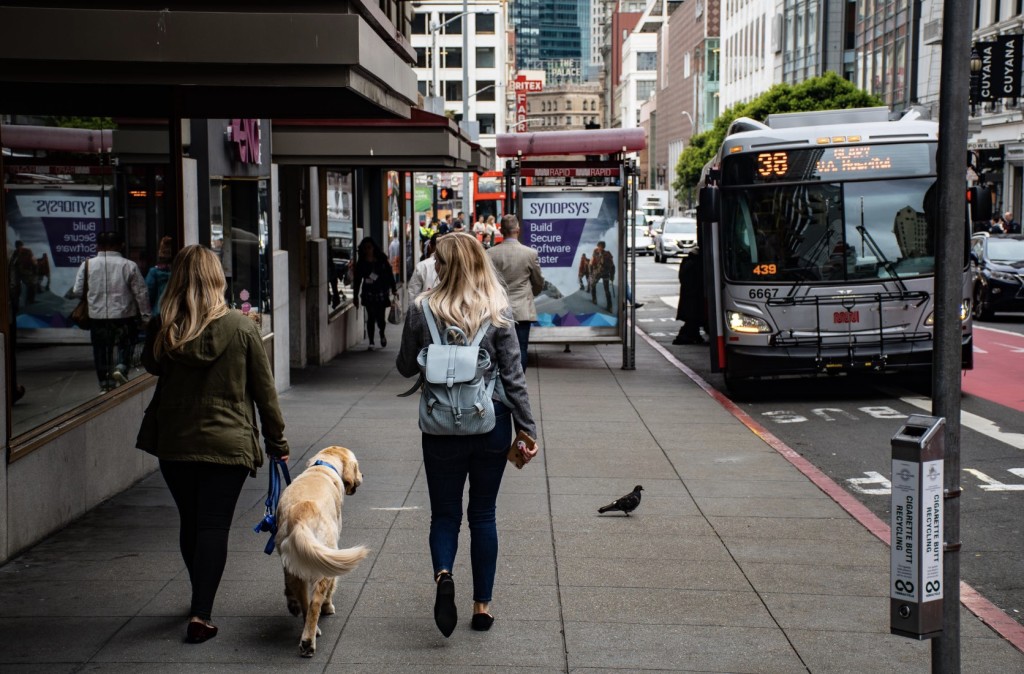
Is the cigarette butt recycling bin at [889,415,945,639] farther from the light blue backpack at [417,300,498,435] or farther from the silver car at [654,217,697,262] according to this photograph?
the silver car at [654,217,697,262]

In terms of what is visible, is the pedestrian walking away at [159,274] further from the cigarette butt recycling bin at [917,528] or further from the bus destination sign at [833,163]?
the bus destination sign at [833,163]

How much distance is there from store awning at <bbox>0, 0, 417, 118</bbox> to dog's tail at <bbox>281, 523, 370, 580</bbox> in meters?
3.13

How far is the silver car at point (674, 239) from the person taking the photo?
57.2m

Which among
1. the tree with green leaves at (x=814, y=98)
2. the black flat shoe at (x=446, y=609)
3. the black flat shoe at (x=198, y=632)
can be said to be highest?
the tree with green leaves at (x=814, y=98)

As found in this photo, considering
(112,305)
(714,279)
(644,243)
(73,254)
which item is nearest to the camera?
(73,254)

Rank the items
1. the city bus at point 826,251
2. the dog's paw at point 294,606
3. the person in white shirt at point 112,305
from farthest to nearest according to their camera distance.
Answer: the city bus at point 826,251, the person in white shirt at point 112,305, the dog's paw at point 294,606

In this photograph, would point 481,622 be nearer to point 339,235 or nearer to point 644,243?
point 339,235

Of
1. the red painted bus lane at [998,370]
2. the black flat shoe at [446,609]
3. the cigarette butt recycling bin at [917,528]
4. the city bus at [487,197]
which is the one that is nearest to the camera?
the cigarette butt recycling bin at [917,528]

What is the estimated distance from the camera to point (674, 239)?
57.7m

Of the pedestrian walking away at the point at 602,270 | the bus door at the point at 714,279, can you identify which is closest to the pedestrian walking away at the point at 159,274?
the bus door at the point at 714,279

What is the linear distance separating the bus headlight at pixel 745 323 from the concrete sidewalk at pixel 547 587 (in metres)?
3.98

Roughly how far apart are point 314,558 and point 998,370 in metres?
14.4

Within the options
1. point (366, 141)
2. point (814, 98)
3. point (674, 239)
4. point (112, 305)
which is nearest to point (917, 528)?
point (112, 305)

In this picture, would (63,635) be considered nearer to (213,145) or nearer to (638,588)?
(638,588)
